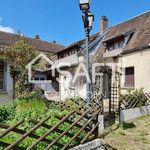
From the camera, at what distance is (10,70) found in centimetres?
1471

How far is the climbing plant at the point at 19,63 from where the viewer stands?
14.4 meters

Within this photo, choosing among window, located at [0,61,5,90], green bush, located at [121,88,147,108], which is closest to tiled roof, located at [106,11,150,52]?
green bush, located at [121,88,147,108]

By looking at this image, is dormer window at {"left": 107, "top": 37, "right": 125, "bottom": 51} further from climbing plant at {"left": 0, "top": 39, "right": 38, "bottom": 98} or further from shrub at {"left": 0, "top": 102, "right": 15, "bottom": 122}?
shrub at {"left": 0, "top": 102, "right": 15, "bottom": 122}

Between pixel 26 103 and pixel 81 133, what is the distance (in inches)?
217

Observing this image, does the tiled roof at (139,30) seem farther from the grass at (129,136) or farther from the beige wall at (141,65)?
the grass at (129,136)

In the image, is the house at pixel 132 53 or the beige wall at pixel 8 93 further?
the house at pixel 132 53

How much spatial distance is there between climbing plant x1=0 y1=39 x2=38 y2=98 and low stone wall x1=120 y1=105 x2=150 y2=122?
7.19 metres

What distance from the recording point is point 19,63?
1453 cm

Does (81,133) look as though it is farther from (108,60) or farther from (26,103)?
(108,60)

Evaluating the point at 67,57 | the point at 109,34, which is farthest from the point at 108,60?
the point at 67,57

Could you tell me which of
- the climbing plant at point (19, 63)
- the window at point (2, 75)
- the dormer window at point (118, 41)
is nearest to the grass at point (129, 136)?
the climbing plant at point (19, 63)

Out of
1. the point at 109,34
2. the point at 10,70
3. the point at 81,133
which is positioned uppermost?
the point at 109,34

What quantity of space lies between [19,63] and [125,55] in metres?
7.76

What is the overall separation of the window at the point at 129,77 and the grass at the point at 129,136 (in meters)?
6.64
